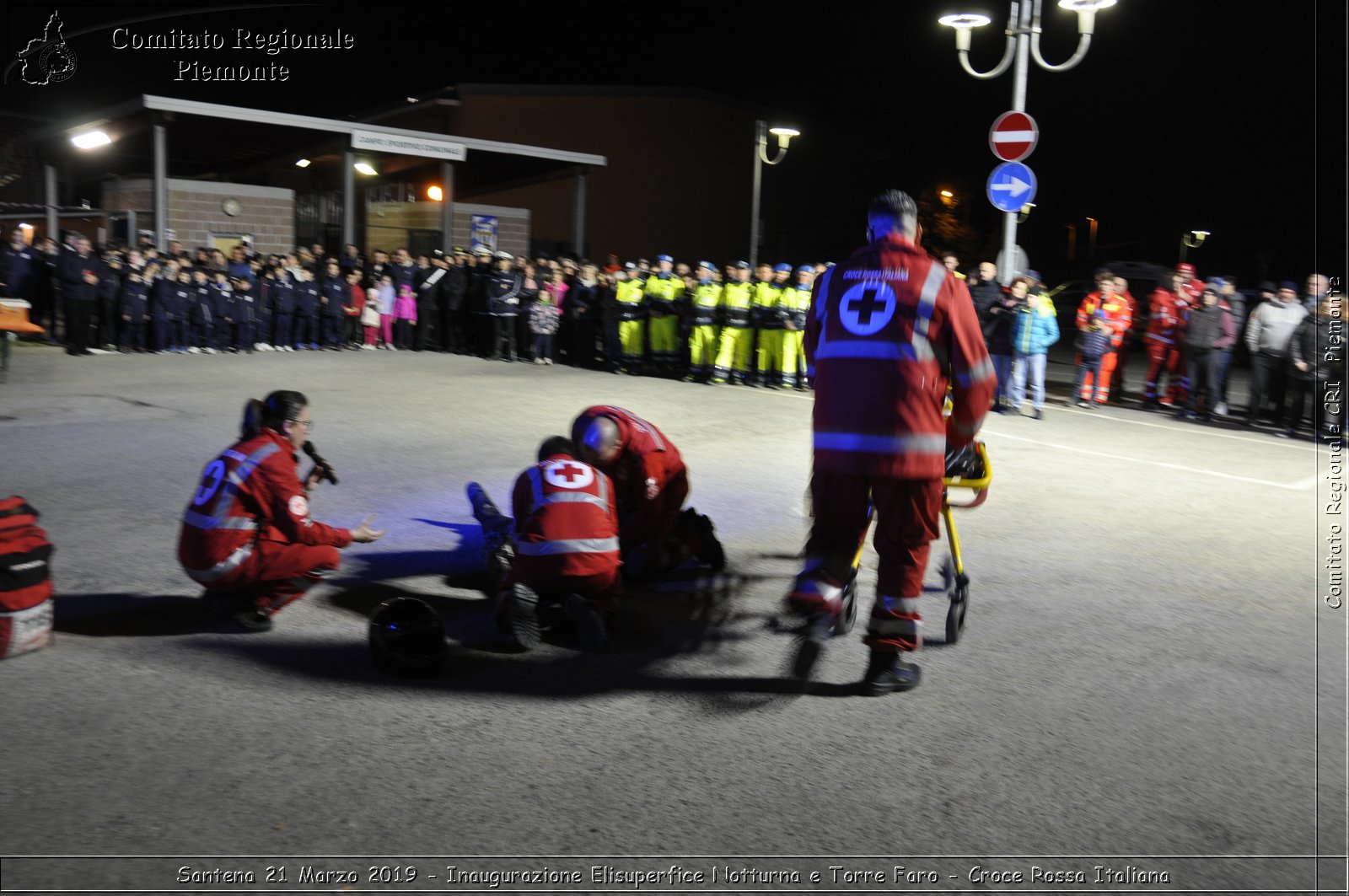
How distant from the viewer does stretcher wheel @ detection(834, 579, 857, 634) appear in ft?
17.0

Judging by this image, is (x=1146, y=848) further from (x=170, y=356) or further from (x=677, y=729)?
(x=170, y=356)

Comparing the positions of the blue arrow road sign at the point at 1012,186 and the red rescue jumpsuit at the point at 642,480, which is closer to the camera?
the red rescue jumpsuit at the point at 642,480

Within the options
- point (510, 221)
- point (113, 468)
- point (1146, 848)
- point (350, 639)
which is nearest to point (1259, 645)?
point (1146, 848)

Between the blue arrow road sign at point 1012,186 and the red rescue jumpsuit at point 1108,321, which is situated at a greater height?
the blue arrow road sign at point 1012,186

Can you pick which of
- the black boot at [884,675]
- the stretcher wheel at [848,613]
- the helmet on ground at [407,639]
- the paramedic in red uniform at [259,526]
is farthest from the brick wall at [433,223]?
the black boot at [884,675]

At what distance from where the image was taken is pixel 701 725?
14.7ft

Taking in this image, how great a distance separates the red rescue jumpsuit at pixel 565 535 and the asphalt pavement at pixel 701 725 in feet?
1.16

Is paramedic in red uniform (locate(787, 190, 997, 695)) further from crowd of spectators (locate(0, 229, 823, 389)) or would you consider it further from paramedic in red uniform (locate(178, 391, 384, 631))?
crowd of spectators (locate(0, 229, 823, 389))

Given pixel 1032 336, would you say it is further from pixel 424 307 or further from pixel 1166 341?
pixel 424 307

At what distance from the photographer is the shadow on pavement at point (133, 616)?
18.0ft

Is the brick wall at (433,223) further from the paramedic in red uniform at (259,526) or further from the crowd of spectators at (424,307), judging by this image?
the paramedic in red uniform at (259,526)

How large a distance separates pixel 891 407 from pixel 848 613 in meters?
1.47

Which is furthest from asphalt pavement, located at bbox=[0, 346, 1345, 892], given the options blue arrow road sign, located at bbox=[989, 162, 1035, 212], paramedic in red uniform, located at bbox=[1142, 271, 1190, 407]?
paramedic in red uniform, located at bbox=[1142, 271, 1190, 407]

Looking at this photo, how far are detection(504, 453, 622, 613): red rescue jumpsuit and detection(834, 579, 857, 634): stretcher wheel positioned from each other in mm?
1143
